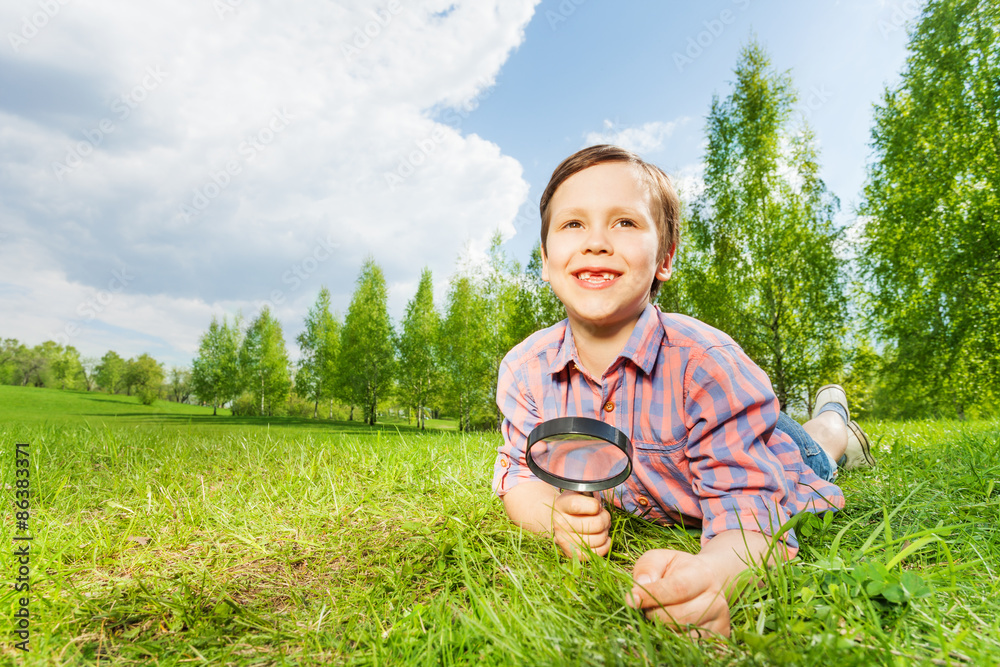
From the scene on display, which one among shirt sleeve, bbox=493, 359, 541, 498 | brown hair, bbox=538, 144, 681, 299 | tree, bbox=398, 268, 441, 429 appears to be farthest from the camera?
tree, bbox=398, 268, 441, 429

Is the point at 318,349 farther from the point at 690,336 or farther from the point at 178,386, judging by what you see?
the point at 690,336

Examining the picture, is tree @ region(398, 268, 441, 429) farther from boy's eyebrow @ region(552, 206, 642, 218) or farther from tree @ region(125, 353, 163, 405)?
tree @ region(125, 353, 163, 405)

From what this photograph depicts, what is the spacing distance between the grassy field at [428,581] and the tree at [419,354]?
23964mm

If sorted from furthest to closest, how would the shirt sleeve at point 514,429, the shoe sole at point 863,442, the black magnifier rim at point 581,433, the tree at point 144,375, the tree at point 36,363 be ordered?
the tree at point 144,375, the tree at point 36,363, the shoe sole at point 863,442, the shirt sleeve at point 514,429, the black magnifier rim at point 581,433

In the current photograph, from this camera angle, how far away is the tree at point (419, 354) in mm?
27609

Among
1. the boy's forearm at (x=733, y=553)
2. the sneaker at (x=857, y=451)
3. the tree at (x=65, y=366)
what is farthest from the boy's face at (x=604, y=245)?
the tree at (x=65, y=366)

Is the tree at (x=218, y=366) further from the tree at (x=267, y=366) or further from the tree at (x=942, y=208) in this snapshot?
the tree at (x=942, y=208)

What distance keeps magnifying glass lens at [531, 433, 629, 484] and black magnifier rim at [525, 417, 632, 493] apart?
1.0 inches

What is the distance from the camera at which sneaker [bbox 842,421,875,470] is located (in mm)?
3865

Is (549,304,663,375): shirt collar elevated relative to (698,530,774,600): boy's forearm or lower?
elevated

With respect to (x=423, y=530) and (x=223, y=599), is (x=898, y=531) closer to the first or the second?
(x=423, y=530)

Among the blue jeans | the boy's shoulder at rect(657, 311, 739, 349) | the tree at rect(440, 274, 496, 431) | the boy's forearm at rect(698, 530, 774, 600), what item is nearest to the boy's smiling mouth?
the boy's shoulder at rect(657, 311, 739, 349)

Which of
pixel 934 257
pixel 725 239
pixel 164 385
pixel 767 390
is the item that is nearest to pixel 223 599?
pixel 767 390

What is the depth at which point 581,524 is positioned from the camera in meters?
1.94
